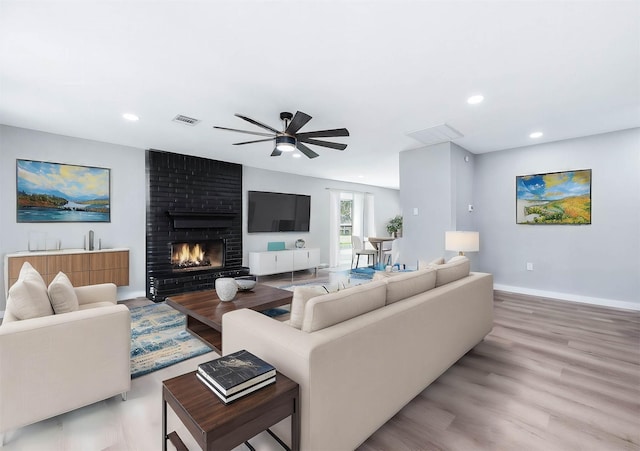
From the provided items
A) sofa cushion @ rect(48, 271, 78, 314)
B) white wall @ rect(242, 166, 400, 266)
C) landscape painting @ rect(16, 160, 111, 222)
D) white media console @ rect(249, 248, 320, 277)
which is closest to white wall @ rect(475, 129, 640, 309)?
white media console @ rect(249, 248, 320, 277)

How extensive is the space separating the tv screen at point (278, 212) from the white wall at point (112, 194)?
211cm

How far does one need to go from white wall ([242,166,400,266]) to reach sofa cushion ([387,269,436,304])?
4600 millimetres

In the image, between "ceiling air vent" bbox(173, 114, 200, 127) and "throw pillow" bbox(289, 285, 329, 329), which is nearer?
"throw pillow" bbox(289, 285, 329, 329)

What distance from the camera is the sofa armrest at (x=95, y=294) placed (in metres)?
2.74

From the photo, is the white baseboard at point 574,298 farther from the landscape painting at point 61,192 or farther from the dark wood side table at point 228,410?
the landscape painting at point 61,192

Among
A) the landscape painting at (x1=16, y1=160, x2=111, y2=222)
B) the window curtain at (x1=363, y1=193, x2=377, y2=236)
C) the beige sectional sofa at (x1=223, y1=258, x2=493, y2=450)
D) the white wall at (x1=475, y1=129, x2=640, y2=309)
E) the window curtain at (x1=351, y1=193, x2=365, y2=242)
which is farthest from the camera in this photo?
the window curtain at (x1=363, y1=193, x2=377, y2=236)

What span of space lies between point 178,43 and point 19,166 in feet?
11.4

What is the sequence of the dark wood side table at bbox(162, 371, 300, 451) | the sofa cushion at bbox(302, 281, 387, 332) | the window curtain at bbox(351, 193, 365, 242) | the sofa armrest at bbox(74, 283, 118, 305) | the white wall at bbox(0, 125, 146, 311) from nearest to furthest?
1. the dark wood side table at bbox(162, 371, 300, 451)
2. the sofa cushion at bbox(302, 281, 387, 332)
3. the sofa armrest at bbox(74, 283, 118, 305)
4. the white wall at bbox(0, 125, 146, 311)
5. the window curtain at bbox(351, 193, 365, 242)

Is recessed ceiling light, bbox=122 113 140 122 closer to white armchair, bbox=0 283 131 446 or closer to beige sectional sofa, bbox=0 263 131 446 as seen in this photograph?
beige sectional sofa, bbox=0 263 131 446

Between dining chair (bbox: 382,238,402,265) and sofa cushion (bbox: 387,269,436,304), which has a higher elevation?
sofa cushion (bbox: 387,269,436,304)

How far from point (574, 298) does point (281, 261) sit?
5.02 m

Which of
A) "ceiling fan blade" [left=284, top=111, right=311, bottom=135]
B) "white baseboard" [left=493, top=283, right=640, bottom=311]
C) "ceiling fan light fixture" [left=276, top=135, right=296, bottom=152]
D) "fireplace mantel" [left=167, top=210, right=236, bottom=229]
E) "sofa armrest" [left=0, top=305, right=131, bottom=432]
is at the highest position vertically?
"ceiling fan blade" [left=284, top=111, right=311, bottom=135]

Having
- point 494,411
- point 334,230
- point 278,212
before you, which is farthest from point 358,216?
point 494,411

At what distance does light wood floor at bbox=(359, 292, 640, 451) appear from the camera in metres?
1.63
